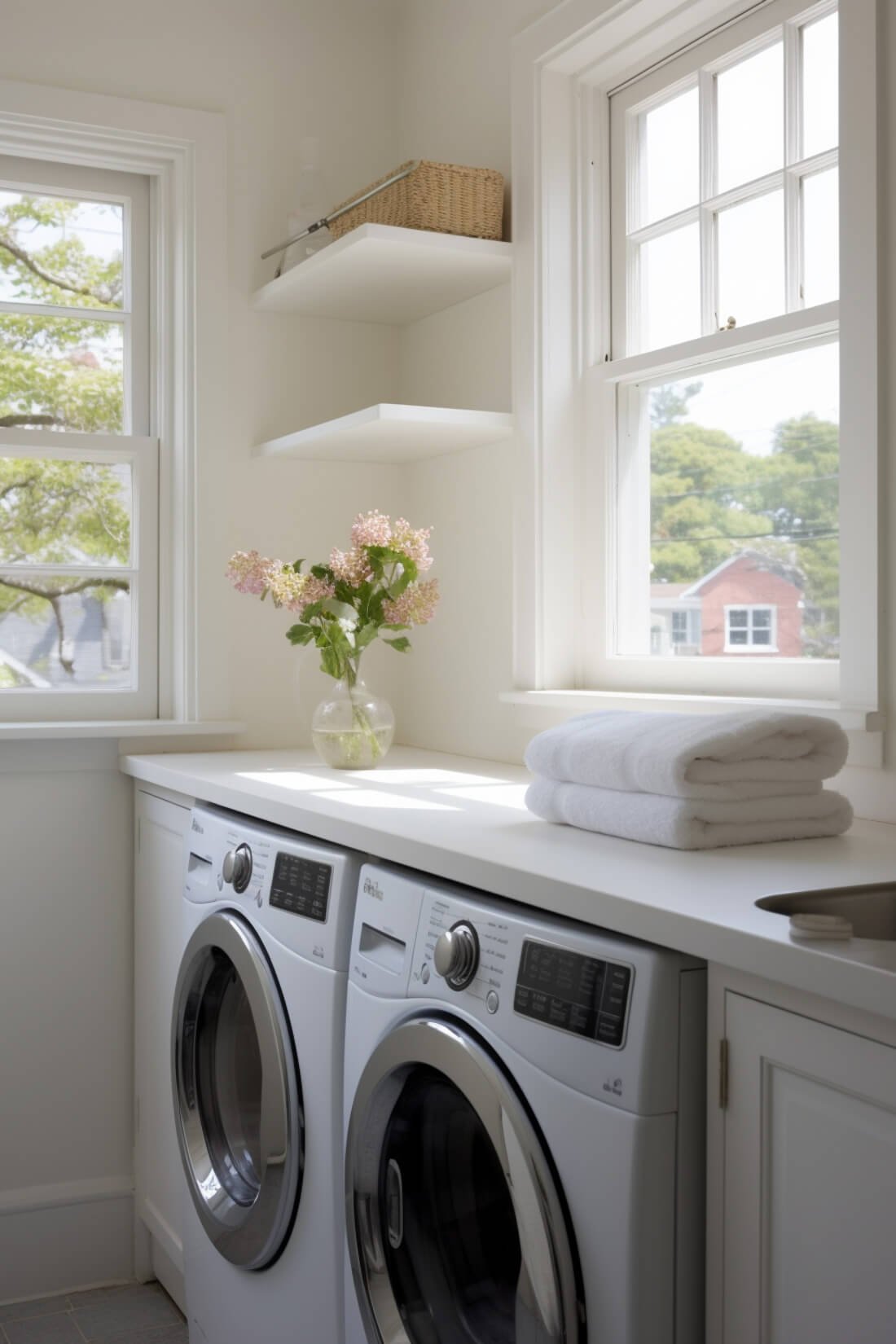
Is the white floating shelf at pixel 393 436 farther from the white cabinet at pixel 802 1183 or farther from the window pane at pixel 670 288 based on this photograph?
the white cabinet at pixel 802 1183

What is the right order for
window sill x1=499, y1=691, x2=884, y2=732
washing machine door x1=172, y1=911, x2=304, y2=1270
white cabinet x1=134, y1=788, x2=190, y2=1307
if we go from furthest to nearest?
white cabinet x1=134, y1=788, x2=190, y2=1307, washing machine door x1=172, y1=911, x2=304, y2=1270, window sill x1=499, y1=691, x2=884, y2=732

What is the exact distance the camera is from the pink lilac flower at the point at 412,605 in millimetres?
2371

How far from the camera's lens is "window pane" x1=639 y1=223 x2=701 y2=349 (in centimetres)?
220

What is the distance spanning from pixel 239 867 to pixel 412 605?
63cm

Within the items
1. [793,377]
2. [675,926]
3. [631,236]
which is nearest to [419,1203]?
[675,926]

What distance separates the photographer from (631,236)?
2.35 metres

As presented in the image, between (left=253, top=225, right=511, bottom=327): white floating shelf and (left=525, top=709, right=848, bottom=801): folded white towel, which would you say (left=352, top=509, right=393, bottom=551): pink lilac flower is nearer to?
(left=253, top=225, right=511, bottom=327): white floating shelf

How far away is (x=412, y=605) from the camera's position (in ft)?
7.78

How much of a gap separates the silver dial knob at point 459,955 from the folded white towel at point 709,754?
0.27 metres

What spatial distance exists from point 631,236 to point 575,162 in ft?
0.65

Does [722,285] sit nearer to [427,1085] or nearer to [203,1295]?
[427,1085]

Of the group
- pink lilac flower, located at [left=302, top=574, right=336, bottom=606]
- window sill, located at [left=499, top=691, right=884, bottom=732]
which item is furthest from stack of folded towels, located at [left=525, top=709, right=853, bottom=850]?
pink lilac flower, located at [left=302, top=574, right=336, bottom=606]

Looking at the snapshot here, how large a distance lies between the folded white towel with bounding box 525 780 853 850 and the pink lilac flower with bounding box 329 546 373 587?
84cm

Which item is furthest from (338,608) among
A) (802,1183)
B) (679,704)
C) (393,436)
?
(802,1183)
